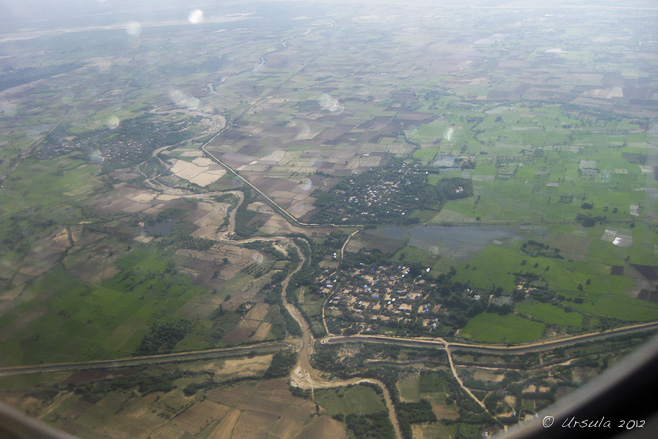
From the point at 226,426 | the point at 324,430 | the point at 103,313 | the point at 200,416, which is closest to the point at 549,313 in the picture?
the point at 324,430

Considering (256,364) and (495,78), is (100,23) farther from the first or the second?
(256,364)

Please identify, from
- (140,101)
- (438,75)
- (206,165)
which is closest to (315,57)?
(438,75)

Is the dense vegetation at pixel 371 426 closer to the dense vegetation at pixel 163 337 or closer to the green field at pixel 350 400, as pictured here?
the green field at pixel 350 400

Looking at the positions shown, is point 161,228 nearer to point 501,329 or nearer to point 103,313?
point 103,313

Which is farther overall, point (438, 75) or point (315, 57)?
point (315, 57)

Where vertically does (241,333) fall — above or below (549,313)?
below
